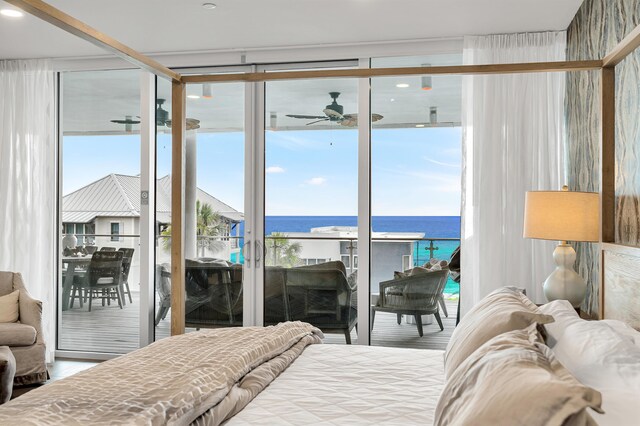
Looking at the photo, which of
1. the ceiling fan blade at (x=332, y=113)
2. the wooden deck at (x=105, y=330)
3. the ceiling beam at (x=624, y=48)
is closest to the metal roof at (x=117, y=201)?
the wooden deck at (x=105, y=330)

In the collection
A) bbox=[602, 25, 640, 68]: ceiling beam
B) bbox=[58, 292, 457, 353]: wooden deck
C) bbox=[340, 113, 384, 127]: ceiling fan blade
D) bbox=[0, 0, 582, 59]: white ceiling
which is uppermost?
bbox=[0, 0, 582, 59]: white ceiling

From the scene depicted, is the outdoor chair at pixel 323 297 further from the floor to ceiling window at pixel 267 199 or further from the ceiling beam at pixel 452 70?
the ceiling beam at pixel 452 70

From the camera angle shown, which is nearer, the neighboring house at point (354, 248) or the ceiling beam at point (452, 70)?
the ceiling beam at point (452, 70)

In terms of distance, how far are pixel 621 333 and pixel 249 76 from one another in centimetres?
221

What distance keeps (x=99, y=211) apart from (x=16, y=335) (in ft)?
4.25

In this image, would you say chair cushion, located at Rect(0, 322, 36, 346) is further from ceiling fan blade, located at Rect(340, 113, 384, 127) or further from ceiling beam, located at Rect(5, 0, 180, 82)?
ceiling fan blade, located at Rect(340, 113, 384, 127)

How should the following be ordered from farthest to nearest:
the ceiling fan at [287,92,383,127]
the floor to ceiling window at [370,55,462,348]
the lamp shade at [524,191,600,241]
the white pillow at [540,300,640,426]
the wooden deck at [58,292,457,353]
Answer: the wooden deck at [58,292,457,353]
the ceiling fan at [287,92,383,127]
the floor to ceiling window at [370,55,462,348]
the lamp shade at [524,191,600,241]
the white pillow at [540,300,640,426]

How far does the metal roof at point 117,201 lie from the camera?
501 centimetres

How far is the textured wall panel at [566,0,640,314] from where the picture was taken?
269cm

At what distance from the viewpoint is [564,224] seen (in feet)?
9.98

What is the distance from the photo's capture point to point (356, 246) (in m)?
4.77

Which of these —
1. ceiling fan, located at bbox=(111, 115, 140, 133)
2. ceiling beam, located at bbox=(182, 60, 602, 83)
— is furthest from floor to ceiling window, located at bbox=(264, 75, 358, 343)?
ceiling beam, located at bbox=(182, 60, 602, 83)

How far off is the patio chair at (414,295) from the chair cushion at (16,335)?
2.42 m

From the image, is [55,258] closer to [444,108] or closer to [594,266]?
[444,108]
